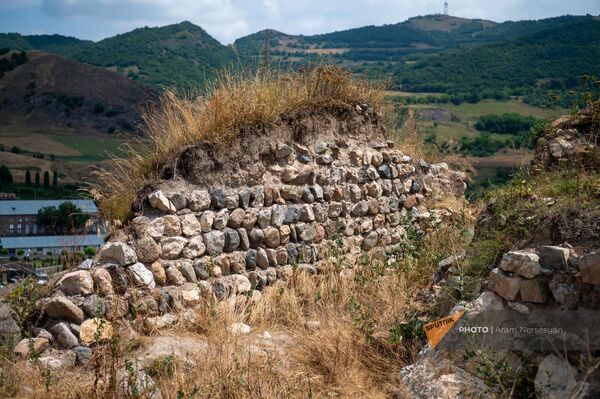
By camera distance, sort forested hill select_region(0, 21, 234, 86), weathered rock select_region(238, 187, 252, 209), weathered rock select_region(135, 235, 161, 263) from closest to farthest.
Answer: weathered rock select_region(135, 235, 161, 263) → weathered rock select_region(238, 187, 252, 209) → forested hill select_region(0, 21, 234, 86)

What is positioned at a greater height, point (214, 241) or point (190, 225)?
point (190, 225)

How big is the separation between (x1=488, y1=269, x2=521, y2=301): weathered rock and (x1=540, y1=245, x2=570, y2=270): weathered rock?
0.23 metres

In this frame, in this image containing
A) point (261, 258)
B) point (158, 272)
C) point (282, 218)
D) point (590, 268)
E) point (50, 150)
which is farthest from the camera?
point (50, 150)

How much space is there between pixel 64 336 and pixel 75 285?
485mm

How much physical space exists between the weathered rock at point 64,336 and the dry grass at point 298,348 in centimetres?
25

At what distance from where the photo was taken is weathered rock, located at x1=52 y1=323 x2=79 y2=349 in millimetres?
5039

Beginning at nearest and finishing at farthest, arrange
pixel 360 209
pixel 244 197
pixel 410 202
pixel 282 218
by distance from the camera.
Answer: pixel 244 197
pixel 282 218
pixel 360 209
pixel 410 202

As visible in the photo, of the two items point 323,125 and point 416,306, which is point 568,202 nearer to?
point 416,306

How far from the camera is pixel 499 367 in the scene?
425 cm

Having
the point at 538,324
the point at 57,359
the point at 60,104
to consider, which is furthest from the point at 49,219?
the point at 60,104

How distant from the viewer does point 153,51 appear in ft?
295

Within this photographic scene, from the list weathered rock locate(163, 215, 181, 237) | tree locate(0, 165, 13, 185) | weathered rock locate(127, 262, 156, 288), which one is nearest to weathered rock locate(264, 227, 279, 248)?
weathered rock locate(163, 215, 181, 237)

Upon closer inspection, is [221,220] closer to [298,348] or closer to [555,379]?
[298,348]

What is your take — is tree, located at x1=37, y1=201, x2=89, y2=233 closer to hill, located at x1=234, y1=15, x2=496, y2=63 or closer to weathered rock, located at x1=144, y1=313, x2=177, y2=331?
weathered rock, located at x1=144, y1=313, x2=177, y2=331
